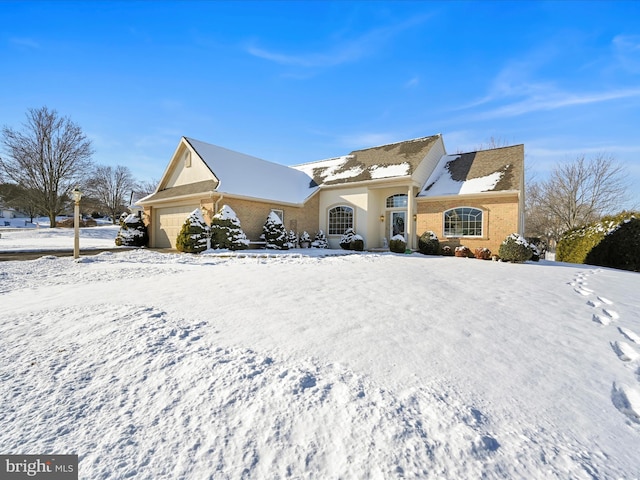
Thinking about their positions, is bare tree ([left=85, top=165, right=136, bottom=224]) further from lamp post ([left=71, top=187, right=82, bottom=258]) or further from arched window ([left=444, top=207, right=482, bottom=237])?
arched window ([left=444, top=207, right=482, bottom=237])

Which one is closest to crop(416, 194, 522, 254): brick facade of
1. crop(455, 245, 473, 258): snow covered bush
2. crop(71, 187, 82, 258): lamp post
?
crop(455, 245, 473, 258): snow covered bush

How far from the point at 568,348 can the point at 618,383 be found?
0.64 metres

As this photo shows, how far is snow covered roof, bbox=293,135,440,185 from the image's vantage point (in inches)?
642

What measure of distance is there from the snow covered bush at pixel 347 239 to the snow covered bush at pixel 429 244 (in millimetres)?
3617

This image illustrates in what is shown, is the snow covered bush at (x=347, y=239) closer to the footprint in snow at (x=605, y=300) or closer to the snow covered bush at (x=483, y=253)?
the snow covered bush at (x=483, y=253)

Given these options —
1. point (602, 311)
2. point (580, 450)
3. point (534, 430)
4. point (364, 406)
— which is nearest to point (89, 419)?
point (364, 406)

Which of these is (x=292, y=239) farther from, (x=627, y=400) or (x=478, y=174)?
(x=627, y=400)

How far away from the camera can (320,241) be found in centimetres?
1777

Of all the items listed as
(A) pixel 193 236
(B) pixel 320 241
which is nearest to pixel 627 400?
(A) pixel 193 236

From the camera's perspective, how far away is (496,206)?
13875 mm

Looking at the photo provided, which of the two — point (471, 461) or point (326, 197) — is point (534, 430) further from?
point (326, 197)

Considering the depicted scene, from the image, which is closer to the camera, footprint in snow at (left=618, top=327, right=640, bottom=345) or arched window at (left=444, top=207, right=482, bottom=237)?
footprint in snow at (left=618, top=327, right=640, bottom=345)

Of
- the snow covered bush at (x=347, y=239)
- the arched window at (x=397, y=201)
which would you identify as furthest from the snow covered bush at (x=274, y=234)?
the arched window at (x=397, y=201)

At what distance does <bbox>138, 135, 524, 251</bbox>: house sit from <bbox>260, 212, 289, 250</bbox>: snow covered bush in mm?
675
